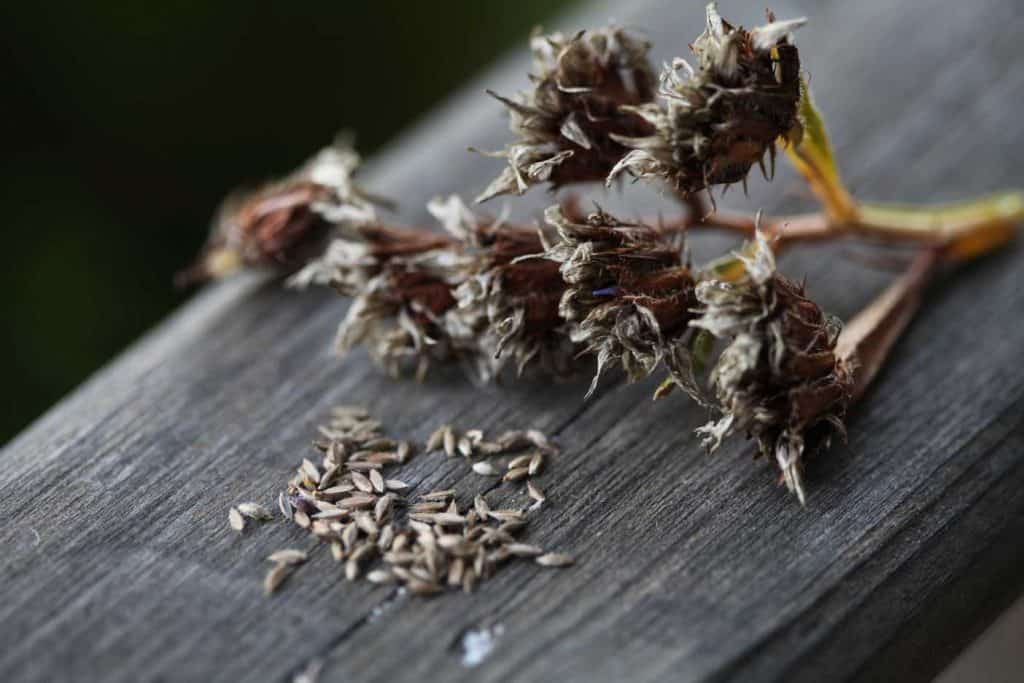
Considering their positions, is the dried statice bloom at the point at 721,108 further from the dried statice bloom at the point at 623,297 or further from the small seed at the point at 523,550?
the small seed at the point at 523,550

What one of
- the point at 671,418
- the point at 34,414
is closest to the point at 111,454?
the point at 671,418

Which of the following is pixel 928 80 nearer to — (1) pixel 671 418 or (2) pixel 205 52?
(1) pixel 671 418

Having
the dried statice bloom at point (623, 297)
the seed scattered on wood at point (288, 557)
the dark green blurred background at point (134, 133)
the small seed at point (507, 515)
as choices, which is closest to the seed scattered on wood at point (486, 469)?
the small seed at point (507, 515)

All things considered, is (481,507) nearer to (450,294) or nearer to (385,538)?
(385,538)

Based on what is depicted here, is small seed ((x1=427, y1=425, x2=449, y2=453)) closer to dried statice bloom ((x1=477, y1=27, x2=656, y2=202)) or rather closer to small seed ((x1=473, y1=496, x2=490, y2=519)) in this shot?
small seed ((x1=473, y1=496, x2=490, y2=519))

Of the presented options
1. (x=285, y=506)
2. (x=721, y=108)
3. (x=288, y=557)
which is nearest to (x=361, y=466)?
(x=285, y=506)

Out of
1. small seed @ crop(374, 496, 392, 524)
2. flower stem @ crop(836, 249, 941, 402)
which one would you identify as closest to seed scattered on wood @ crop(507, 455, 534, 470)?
small seed @ crop(374, 496, 392, 524)
